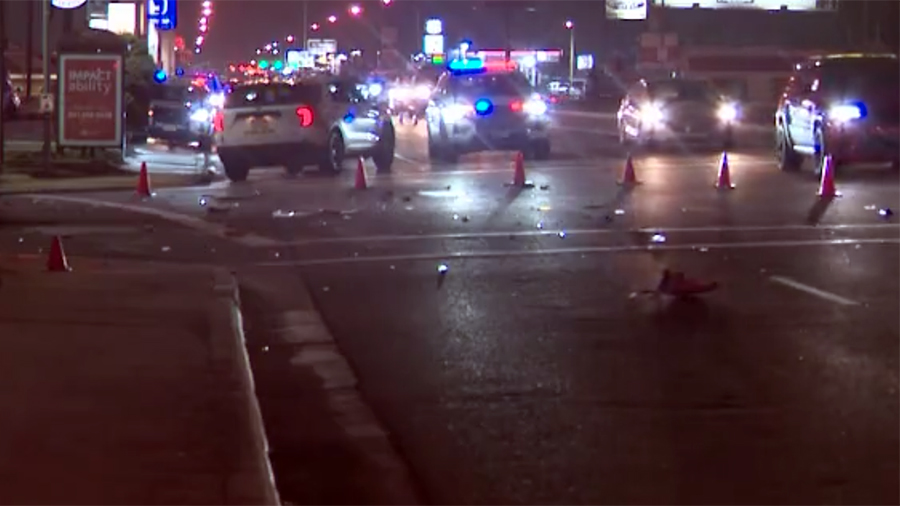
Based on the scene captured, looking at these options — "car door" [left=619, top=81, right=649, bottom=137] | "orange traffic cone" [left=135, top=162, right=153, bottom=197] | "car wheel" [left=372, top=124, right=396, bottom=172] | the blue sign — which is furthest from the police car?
the blue sign

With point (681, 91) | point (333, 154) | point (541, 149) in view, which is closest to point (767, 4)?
point (681, 91)

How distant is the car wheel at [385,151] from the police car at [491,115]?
1.83 metres

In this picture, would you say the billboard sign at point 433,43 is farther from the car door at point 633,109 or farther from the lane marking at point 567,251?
the lane marking at point 567,251

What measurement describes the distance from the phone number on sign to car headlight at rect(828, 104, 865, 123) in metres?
13.1

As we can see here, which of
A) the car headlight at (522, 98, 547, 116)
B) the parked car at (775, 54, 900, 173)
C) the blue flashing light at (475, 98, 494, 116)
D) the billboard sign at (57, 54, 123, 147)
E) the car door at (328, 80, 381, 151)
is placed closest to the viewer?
the parked car at (775, 54, 900, 173)

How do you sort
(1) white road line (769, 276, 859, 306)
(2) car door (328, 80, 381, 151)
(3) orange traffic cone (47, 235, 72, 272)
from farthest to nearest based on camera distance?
(2) car door (328, 80, 381, 151), (3) orange traffic cone (47, 235, 72, 272), (1) white road line (769, 276, 859, 306)

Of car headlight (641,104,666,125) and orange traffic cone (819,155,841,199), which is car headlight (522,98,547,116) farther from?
orange traffic cone (819,155,841,199)

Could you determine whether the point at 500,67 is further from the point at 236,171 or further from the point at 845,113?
the point at 845,113

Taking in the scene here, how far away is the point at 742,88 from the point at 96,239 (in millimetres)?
59557

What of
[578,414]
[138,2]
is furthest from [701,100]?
[138,2]

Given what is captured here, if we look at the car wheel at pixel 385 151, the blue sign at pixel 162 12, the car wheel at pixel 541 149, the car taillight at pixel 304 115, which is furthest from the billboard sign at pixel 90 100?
the blue sign at pixel 162 12

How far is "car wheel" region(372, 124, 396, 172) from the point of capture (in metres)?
31.7

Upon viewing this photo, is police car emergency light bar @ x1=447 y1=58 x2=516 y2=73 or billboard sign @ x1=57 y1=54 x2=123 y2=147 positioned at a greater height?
police car emergency light bar @ x1=447 y1=58 x2=516 y2=73

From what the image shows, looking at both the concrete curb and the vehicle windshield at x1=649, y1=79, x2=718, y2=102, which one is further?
the vehicle windshield at x1=649, y1=79, x2=718, y2=102
